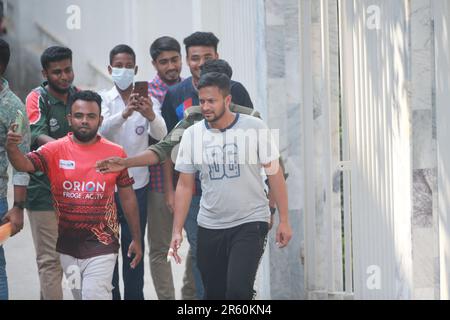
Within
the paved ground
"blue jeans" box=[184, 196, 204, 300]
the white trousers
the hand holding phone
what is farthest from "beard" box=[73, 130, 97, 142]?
the paved ground

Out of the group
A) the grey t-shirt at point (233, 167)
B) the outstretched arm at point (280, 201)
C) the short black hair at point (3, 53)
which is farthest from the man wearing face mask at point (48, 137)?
the outstretched arm at point (280, 201)

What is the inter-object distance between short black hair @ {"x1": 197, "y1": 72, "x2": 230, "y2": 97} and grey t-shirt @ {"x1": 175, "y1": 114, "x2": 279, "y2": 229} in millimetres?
214

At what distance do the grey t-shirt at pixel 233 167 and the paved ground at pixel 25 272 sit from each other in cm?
207

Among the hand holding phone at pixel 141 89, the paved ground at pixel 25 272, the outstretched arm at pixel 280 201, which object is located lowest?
the paved ground at pixel 25 272

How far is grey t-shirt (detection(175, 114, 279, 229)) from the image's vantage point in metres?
7.13

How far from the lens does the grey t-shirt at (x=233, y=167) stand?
7.13m

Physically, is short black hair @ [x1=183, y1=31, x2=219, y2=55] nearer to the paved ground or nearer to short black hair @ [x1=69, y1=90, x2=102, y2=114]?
short black hair @ [x1=69, y1=90, x2=102, y2=114]

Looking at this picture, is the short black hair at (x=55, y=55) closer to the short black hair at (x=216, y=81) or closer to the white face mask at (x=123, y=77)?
the white face mask at (x=123, y=77)

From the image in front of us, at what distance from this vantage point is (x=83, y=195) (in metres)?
7.53

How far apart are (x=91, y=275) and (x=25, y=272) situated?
7.19 ft

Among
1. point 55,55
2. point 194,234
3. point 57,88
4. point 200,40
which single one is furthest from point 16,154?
point 200,40

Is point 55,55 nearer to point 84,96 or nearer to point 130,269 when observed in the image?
point 84,96

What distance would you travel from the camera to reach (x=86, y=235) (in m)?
7.51
